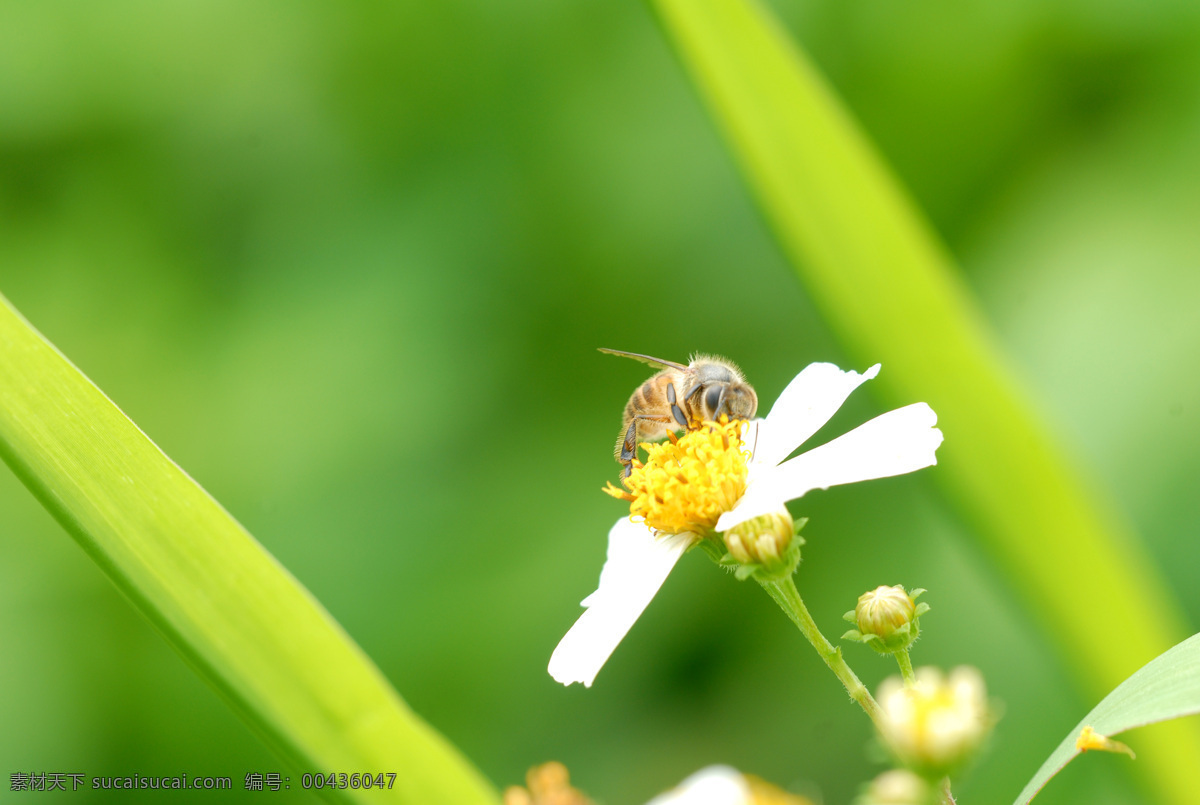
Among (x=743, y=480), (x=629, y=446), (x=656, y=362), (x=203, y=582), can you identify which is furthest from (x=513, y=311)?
(x=203, y=582)

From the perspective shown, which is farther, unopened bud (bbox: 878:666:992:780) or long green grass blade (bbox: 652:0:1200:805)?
long green grass blade (bbox: 652:0:1200:805)

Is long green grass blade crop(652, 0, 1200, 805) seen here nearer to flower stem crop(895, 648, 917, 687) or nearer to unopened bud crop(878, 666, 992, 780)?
flower stem crop(895, 648, 917, 687)

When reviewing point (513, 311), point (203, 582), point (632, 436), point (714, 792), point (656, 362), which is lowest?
point (714, 792)

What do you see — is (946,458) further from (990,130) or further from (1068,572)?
(990,130)

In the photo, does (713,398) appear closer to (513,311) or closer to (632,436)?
(632,436)

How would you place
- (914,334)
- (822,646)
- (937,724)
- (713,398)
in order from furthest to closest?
(914,334) → (713,398) → (822,646) → (937,724)

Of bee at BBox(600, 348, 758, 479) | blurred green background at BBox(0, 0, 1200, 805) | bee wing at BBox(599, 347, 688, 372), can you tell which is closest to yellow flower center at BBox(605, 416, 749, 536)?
bee at BBox(600, 348, 758, 479)

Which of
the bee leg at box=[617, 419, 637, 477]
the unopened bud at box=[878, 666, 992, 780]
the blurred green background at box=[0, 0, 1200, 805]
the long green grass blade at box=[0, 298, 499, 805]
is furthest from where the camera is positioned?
the blurred green background at box=[0, 0, 1200, 805]
